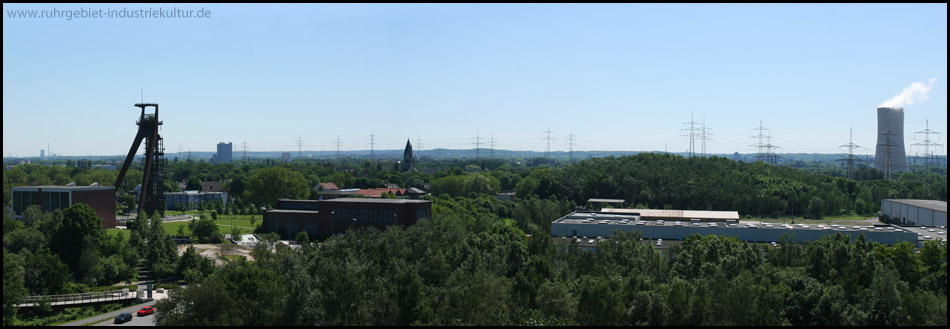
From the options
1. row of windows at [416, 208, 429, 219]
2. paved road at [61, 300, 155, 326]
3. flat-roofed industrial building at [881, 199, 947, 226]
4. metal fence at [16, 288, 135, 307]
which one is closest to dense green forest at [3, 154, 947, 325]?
metal fence at [16, 288, 135, 307]

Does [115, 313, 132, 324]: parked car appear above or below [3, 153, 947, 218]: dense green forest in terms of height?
below

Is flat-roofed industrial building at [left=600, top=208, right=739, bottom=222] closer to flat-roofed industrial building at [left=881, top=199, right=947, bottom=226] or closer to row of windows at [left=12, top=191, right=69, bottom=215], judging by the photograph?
flat-roofed industrial building at [left=881, top=199, right=947, bottom=226]

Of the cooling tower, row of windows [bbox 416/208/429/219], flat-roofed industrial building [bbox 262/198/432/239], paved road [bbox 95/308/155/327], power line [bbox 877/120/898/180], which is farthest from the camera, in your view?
the cooling tower

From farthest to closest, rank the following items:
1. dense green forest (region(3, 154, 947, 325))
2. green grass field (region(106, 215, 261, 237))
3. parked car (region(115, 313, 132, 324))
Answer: green grass field (region(106, 215, 261, 237))
parked car (region(115, 313, 132, 324))
dense green forest (region(3, 154, 947, 325))

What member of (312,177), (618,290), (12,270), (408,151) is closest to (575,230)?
(618,290)

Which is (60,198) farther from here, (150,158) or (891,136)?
(891,136)

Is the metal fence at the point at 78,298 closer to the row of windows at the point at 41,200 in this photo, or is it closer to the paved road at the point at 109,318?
the paved road at the point at 109,318

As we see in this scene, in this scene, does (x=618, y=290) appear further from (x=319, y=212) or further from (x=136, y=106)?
(x=136, y=106)

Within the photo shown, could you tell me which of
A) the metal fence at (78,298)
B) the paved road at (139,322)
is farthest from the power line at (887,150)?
the paved road at (139,322)
